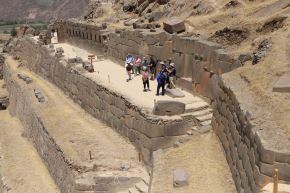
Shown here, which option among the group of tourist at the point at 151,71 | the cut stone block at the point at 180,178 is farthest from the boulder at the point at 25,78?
the cut stone block at the point at 180,178

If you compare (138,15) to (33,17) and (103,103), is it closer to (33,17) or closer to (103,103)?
(103,103)

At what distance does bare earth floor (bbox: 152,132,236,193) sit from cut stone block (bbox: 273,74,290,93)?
2604 mm

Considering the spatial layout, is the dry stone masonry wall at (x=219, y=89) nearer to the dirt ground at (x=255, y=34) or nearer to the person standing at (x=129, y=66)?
the dirt ground at (x=255, y=34)

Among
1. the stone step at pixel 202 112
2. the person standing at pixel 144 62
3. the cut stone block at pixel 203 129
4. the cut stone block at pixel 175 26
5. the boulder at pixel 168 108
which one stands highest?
the cut stone block at pixel 175 26

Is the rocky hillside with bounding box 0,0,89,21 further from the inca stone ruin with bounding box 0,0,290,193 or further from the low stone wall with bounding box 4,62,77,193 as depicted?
the inca stone ruin with bounding box 0,0,290,193

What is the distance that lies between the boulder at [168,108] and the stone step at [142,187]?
2485 millimetres

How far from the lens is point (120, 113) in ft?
60.8

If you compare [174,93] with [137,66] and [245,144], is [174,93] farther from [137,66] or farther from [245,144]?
[245,144]

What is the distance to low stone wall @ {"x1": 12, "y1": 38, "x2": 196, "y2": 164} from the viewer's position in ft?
52.9

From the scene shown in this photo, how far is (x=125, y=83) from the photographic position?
22062 mm

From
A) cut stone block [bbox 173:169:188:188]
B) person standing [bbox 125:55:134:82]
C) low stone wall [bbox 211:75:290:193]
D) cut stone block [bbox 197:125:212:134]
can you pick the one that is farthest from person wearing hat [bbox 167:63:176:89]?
cut stone block [bbox 173:169:188:188]

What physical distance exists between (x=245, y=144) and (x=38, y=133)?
12.0 metres

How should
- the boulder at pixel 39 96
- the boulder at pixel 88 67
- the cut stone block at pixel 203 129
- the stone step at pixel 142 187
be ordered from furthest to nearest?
the boulder at pixel 88 67
the boulder at pixel 39 96
the cut stone block at pixel 203 129
the stone step at pixel 142 187

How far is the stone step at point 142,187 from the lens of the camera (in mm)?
14539
